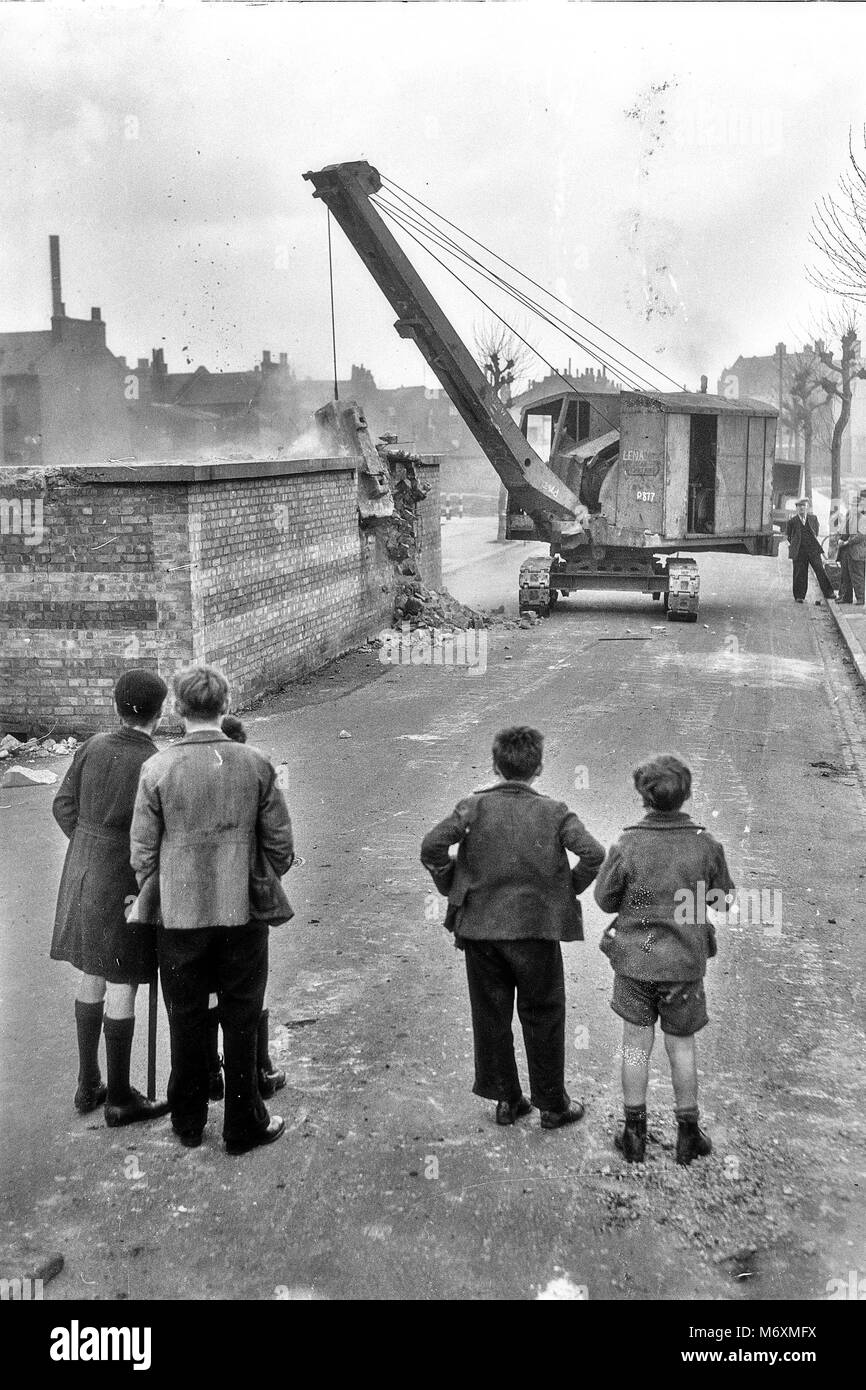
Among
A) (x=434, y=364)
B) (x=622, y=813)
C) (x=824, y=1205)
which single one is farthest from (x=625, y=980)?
(x=434, y=364)

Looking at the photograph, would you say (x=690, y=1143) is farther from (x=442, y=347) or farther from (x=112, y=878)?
(x=442, y=347)

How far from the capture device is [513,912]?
430 centimetres

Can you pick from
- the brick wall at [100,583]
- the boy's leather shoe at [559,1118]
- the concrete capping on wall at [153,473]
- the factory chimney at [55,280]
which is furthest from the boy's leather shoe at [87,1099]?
the factory chimney at [55,280]

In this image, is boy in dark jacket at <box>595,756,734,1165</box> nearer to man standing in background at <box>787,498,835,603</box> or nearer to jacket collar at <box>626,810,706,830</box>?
jacket collar at <box>626,810,706,830</box>

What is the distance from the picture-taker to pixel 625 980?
4301 millimetres

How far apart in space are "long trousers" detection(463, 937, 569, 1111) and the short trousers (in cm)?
24

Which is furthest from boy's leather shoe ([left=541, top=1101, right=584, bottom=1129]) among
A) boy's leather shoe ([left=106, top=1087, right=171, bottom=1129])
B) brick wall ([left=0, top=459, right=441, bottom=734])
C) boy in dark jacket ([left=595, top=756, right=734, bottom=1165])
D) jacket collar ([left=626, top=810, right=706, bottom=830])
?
brick wall ([left=0, top=459, right=441, bottom=734])

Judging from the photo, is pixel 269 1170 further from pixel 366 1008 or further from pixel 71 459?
pixel 71 459

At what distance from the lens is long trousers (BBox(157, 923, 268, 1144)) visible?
4.18 metres

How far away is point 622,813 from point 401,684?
222 inches

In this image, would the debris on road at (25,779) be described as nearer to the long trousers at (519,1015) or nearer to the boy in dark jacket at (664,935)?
the long trousers at (519,1015)

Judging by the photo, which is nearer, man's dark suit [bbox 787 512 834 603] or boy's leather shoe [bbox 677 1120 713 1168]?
boy's leather shoe [bbox 677 1120 713 1168]

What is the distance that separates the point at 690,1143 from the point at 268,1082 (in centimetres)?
156

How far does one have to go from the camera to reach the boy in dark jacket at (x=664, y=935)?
13.8ft
